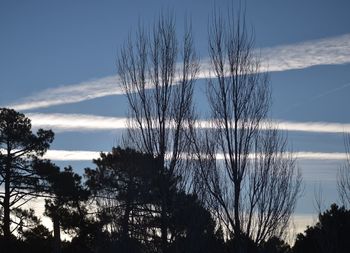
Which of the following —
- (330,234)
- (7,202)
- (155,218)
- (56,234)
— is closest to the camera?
(155,218)

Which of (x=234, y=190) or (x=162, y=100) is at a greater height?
(x=162, y=100)

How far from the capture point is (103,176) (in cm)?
2869

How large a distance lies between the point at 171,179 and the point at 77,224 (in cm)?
1421

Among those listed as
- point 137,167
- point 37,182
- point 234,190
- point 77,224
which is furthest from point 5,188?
point 234,190

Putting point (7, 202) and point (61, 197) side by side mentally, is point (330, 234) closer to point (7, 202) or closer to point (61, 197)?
point (61, 197)

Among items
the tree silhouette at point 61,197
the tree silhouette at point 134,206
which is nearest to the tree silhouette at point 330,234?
the tree silhouette at point 134,206

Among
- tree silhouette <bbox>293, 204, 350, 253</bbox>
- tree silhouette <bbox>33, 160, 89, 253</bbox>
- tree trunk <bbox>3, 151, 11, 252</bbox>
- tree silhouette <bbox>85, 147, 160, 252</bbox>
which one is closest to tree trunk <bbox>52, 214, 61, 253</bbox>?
tree silhouette <bbox>33, 160, 89, 253</bbox>

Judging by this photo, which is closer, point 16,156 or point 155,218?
point 155,218

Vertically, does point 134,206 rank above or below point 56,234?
above

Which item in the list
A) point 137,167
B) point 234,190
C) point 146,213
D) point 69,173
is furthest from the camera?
point 69,173

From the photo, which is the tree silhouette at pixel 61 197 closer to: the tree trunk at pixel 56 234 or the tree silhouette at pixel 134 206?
the tree trunk at pixel 56 234

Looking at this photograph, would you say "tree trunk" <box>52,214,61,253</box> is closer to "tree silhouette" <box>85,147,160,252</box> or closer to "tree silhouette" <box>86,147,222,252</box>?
"tree silhouette" <box>85,147,160,252</box>

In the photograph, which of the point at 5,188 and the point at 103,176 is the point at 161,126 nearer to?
the point at 103,176

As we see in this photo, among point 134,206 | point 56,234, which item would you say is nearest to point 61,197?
point 56,234
